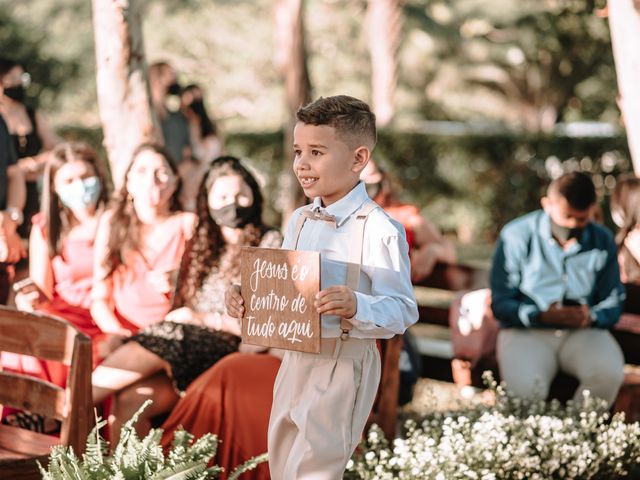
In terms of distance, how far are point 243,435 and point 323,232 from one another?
1.34 metres

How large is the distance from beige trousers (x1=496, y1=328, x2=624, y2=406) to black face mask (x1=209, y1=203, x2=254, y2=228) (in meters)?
1.47

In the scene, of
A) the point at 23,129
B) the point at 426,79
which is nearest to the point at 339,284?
the point at 23,129

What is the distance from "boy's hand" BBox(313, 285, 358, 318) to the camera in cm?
305

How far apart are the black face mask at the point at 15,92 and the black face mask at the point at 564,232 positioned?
3979 mm

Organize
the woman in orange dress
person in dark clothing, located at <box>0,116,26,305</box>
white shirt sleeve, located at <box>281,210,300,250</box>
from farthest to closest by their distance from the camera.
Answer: person in dark clothing, located at <box>0,116,26,305</box> → the woman in orange dress → white shirt sleeve, located at <box>281,210,300,250</box>

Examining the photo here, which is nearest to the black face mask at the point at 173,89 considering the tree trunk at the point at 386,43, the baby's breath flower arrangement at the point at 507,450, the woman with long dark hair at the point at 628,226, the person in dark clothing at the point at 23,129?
the person in dark clothing at the point at 23,129

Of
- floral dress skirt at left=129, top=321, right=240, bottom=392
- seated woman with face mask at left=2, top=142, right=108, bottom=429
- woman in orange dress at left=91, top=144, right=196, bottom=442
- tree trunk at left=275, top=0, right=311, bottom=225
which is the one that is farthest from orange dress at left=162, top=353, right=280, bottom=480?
tree trunk at left=275, top=0, right=311, bottom=225

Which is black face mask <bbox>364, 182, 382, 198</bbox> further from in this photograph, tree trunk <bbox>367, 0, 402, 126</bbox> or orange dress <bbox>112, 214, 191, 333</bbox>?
tree trunk <bbox>367, 0, 402, 126</bbox>

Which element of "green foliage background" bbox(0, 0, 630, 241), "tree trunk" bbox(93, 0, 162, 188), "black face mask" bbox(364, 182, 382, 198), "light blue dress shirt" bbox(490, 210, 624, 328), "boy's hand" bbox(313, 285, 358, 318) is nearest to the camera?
"boy's hand" bbox(313, 285, 358, 318)

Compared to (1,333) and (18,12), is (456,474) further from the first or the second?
(18,12)

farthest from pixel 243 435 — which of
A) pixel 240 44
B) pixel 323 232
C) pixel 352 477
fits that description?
pixel 240 44

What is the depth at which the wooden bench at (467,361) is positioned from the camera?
5.57 m

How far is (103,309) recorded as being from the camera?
5.09 m

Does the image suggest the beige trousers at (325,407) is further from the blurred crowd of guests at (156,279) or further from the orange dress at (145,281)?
the orange dress at (145,281)
